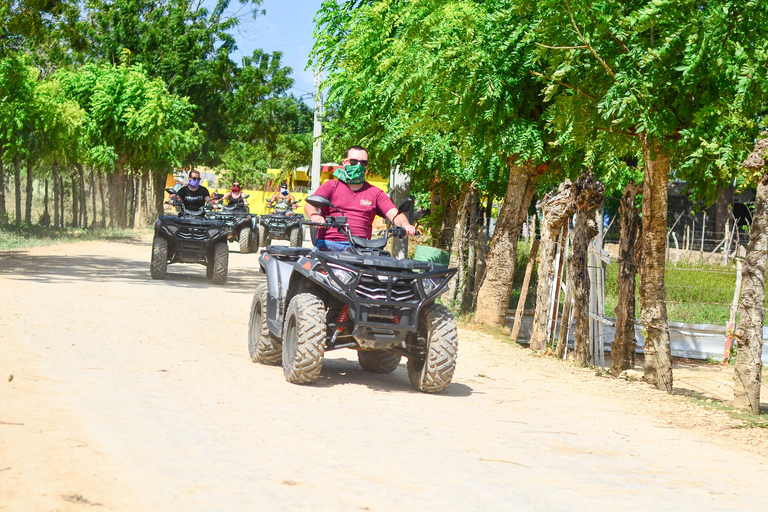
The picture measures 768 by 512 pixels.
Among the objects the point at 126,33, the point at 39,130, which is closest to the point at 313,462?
the point at 39,130

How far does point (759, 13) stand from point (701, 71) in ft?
Result: 2.42

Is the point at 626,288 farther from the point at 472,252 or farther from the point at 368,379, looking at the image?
the point at 472,252

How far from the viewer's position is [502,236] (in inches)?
592

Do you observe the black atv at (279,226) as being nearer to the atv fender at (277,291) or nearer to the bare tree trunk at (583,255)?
the bare tree trunk at (583,255)

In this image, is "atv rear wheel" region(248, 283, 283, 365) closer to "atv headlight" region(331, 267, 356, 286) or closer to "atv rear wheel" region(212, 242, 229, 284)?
"atv headlight" region(331, 267, 356, 286)

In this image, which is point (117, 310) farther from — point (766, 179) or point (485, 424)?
point (766, 179)

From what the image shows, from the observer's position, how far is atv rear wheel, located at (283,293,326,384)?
771cm

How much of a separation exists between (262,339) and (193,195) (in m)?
10.1

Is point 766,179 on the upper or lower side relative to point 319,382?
upper

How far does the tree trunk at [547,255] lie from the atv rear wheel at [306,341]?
5.66 m

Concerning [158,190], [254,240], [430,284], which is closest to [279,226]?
[254,240]

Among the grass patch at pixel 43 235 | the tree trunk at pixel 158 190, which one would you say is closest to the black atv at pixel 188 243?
the grass patch at pixel 43 235

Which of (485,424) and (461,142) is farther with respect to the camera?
(461,142)

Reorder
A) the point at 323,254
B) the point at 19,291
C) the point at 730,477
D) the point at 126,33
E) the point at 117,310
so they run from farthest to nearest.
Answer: the point at 126,33 < the point at 19,291 < the point at 117,310 < the point at 323,254 < the point at 730,477
